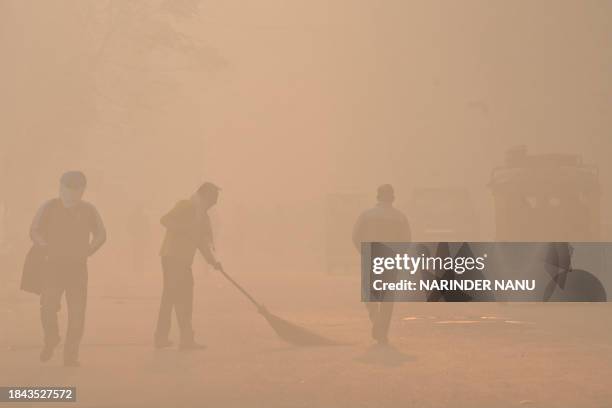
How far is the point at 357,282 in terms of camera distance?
26.1m

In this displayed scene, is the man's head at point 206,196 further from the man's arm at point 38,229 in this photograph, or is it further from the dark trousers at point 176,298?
the man's arm at point 38,229

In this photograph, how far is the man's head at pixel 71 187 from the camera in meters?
9.30

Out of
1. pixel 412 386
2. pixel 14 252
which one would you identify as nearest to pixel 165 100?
pixel 14 252

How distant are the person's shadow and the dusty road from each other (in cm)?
1

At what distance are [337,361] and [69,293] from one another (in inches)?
110

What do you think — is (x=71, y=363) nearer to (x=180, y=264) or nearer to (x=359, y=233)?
(x=180, y=264)

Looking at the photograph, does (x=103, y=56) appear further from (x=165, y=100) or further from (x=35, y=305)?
(x=35, y=305)

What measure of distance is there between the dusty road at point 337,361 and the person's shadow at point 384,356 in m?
0.01

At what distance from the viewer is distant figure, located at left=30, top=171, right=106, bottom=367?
9.25 m

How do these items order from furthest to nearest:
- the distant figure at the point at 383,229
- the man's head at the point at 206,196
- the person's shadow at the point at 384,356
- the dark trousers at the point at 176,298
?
the distant figure at the point at 383,229, the man's head at the point at 206,196, the dark trousers at the point at 176,298, the person's shadow at the point at 384,356

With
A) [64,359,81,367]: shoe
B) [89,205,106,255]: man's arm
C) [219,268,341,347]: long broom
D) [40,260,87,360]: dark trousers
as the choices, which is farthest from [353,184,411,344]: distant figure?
[64,359,81,367]: shoe

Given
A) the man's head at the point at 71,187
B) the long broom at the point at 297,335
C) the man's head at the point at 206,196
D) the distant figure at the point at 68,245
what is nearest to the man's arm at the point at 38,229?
the distant figure at the point at 68,245

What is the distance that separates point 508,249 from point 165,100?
1250cm

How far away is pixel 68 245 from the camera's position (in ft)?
30.3
